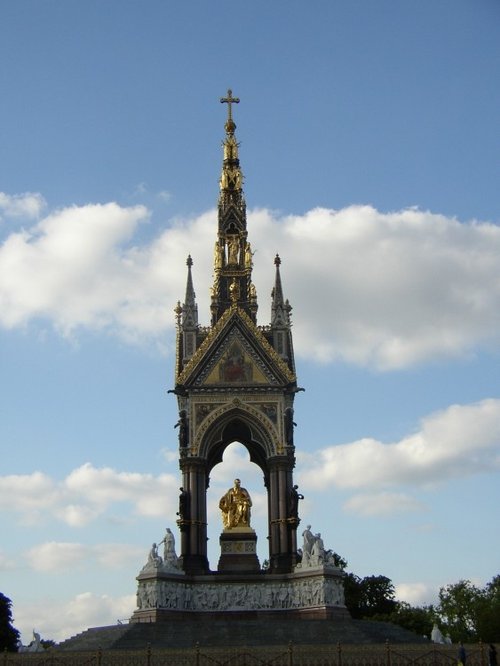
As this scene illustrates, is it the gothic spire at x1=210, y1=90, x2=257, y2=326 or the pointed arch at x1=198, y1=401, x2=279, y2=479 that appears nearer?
the pointed arch at x1=198, y1=401, x2=279, y2=479

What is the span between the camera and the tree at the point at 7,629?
4816 cm

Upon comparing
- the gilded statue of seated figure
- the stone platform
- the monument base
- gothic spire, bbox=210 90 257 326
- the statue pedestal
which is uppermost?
gothic spire, bbox=210 90 257 326

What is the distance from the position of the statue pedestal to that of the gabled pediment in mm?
5921

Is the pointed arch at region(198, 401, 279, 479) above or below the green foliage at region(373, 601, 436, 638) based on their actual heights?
above

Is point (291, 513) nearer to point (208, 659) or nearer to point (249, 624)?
point (249, 624)

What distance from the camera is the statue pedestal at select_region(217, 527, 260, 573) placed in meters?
38.3

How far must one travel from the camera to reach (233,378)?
132ft

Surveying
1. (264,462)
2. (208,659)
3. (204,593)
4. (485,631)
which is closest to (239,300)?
(264,462)

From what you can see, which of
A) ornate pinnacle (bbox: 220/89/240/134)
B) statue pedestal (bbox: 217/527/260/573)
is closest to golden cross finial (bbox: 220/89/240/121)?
ornate pinnacle (bbox: 220/89/240/134)

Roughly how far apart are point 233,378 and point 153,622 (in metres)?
10.7

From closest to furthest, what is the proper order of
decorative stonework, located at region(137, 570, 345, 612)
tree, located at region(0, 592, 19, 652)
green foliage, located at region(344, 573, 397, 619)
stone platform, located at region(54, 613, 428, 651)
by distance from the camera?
stone platform, located at region(54, 613, 428, 651) → decorative stonework, located at region(137, 570, 345, 612) → tree, located at region(0, 592, 19, 652) → green foliage, located at region(344, 573, 397, 619)

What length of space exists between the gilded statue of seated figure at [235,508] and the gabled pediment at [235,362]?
14.6ft

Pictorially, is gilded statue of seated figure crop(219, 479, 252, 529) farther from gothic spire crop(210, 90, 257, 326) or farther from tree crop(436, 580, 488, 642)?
tree crop(436, 580, 488, 642)

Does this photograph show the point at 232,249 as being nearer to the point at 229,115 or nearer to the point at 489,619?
the point at 229,115
